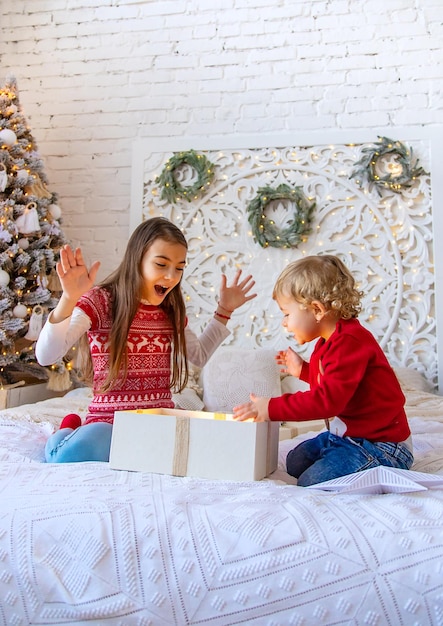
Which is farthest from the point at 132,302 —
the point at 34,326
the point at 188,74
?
the point at 188,74

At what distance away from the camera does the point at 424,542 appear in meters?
0.83

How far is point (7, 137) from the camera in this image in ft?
9.28

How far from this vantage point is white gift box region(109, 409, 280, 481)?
112 cm

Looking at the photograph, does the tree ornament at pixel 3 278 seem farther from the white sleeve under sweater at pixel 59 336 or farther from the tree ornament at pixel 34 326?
the white sleeve under sweater at pixel 59 336

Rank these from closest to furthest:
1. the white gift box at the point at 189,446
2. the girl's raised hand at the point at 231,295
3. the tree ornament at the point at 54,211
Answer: the white gift box at the point at 189,446
the girl's raised hand at the point at 231,295
the tree ornament at the point at 54,211

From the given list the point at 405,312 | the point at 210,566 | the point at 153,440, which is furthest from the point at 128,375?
the point at 405,312

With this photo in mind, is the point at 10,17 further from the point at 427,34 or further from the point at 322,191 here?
the point at 427,34

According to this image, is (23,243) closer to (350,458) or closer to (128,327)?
(128,327)

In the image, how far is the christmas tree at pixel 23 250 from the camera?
2.70 metres

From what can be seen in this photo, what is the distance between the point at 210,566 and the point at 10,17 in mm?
3771

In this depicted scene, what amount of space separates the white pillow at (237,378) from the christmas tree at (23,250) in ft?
2.69

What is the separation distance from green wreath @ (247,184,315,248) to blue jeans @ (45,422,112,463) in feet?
6.47

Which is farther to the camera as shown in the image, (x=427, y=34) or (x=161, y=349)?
(x=427, y=34)

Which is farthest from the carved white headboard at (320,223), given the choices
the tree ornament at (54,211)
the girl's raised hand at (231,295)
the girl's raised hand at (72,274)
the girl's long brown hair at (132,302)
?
the girl's raised hand at (72,274)
